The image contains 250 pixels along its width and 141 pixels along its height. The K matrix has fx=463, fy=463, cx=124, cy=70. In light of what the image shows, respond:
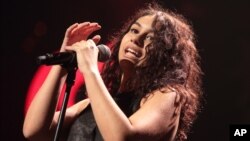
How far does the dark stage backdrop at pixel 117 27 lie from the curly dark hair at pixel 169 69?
3.15 ft

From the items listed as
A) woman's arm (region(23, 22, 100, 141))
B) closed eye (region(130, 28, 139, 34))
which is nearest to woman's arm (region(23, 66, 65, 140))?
woman's arm (region(23, 22, 100, 141))

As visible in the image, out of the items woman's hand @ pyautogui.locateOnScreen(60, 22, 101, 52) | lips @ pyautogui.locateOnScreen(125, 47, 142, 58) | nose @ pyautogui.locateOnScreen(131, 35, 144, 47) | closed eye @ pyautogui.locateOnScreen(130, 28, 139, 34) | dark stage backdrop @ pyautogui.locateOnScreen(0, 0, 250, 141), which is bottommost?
dark stage backdrop @ pyautogui.locateOnScreen(0, 0, 250, 141)

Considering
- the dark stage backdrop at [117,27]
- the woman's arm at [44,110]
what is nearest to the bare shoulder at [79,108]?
the woman's arm at [44,110]

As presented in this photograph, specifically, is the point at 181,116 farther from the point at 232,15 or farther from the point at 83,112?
the point at 232,15

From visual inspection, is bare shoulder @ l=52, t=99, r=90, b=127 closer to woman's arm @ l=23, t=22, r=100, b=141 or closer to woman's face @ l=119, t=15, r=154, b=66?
woman's arm @ l=23, t=22, r=100, b=141

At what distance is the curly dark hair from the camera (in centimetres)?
181

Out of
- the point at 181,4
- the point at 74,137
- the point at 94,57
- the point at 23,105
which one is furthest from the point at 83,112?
the point at 181,4

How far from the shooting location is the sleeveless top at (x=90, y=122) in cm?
173

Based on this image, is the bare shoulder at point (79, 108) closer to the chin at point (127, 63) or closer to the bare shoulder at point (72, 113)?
the bare shoulder at point (72, 113)

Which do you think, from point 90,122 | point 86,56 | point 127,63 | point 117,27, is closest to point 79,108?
point 90,122

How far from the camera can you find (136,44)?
5.98 ft

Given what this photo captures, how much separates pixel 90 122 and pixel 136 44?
35 centimetres

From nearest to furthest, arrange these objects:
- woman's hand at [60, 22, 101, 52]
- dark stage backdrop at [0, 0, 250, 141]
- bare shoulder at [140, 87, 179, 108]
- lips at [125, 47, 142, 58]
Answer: bare shoulder at [140, 87, 179, 108] < lips at [125, 47, 142, 58] < woman's hand at [60, 22, 101, 52] < dark stage backdrop at [0, 0, 250, 141]

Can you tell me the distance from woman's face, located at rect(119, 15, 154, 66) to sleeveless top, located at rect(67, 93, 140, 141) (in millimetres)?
146
